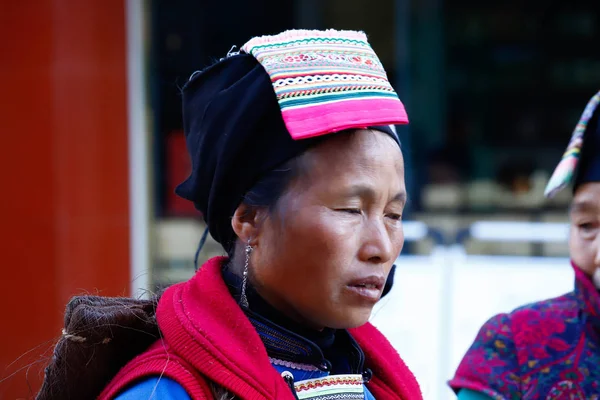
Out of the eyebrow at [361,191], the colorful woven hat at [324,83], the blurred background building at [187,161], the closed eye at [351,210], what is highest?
the colorful woven hat at [324,83]

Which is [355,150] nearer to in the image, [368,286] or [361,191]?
[361,191]

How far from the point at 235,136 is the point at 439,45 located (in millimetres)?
5729

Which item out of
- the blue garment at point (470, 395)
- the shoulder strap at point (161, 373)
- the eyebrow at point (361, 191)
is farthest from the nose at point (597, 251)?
the shoulder strap at point (161, 373)

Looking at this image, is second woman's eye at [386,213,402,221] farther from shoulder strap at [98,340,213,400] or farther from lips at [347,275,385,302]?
shoulder strap at [98,340,213,400]

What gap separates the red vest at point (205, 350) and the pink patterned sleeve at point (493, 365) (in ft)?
2.81

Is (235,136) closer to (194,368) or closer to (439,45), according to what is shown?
(194,368)

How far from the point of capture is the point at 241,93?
155cm

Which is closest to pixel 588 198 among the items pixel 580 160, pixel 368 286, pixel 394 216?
pixel 580 160

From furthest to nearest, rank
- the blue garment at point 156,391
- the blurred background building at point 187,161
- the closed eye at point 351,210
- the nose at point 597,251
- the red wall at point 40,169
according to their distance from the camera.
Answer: the red wall at point 40,169 < the blurred background building at point 187,161 < the nose at point 597,251 < the closed eye at point 351,210 < the blue garment at point 156,391

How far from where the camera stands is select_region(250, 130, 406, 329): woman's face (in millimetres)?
1513

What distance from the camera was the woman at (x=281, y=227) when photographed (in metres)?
1.48

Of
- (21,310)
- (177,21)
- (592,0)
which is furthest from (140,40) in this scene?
(592,0)

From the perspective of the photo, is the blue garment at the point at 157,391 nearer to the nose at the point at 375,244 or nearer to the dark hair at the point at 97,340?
the dark hair at the point at 97,340

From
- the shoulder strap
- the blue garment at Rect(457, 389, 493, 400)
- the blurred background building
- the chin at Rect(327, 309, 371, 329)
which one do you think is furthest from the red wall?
the chin at Rect(327, 309, 371, 329)
